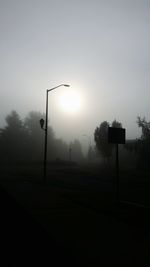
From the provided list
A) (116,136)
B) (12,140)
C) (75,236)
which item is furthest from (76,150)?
(75,236)

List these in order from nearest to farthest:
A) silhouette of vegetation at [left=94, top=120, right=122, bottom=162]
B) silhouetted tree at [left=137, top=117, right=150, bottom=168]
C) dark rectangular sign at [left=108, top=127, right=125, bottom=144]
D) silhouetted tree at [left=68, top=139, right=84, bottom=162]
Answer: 1. dark rectangular sign at [left=108, top=127, right=125, bottom=144]
2. silhouetted tree at [left=137, top=117, right=150, bottom=168]
3. silhouette of vegetation at [left=94, top=120, right=122, bottom=162]
4. silhouetted tree at [left=68, top=139, right=84, bottom=162]

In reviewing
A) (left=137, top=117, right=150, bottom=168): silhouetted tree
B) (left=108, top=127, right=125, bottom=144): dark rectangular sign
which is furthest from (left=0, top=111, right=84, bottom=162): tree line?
(left=108, top=127, right=125, bottom=144): dark rectangular sign

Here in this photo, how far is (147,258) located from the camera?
25.5 ft

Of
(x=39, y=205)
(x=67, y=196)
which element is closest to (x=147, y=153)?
(x=67, y=196)

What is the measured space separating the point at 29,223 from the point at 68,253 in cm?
396

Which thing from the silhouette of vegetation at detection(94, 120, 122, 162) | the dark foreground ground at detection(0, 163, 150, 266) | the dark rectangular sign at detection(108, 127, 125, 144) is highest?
the silhouette of vegetation at detection(94, 120, 122, 162)

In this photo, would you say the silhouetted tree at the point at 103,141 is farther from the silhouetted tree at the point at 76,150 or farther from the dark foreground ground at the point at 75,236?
the dark foreground ground at the point at 75,236

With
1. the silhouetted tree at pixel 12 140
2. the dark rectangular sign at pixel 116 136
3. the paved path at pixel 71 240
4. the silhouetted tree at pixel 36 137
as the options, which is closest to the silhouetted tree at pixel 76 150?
the silhouetted tree at pixel 36 137

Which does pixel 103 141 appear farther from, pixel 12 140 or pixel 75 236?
pixel 75 236

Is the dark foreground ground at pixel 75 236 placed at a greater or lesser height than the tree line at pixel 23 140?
lesser

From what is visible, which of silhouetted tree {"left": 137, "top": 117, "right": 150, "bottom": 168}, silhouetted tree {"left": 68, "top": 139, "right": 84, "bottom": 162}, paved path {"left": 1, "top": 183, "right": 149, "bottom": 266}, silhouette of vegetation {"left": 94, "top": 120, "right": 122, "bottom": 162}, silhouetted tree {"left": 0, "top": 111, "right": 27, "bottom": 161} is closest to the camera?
paved path {"left": 1, "top": 183, "right": 149, "bottom": 266}

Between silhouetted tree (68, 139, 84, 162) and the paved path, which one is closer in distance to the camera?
the paved path

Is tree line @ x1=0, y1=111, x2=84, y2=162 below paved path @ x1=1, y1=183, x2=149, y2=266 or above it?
above

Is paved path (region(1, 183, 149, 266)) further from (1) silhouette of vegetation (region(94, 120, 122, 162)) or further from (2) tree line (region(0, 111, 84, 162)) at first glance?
(2) tree line (region(0, 111, 84, 162))
